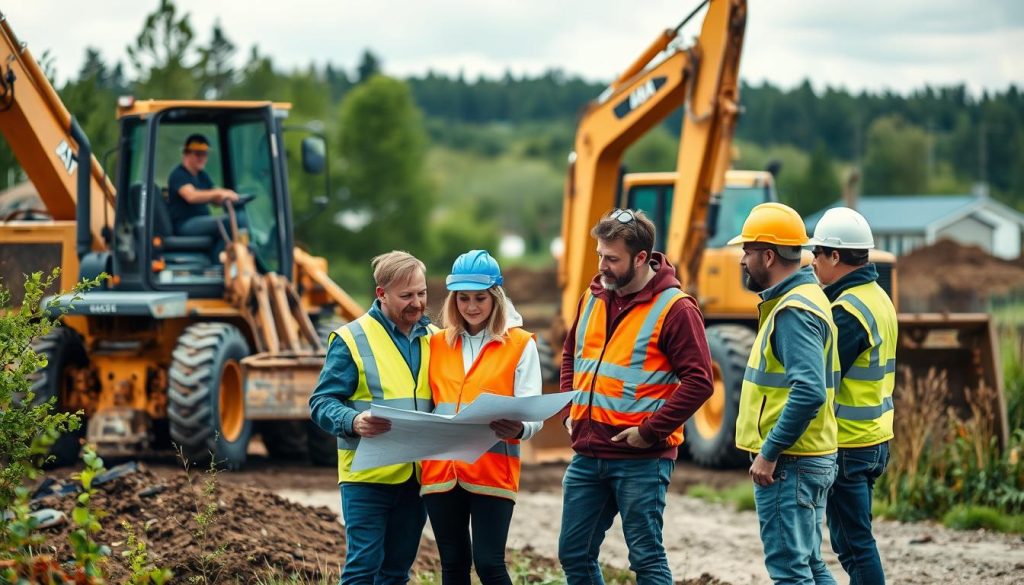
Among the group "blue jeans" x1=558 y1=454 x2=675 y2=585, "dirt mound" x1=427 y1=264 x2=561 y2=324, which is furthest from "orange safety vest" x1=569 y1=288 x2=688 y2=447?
"dirt mound" x1=427 y1=264 x2=561 y2=324

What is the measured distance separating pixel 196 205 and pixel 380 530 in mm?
7242

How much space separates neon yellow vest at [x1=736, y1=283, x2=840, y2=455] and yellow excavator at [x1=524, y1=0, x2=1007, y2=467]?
249 inches

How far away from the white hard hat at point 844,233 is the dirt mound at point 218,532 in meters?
2.83

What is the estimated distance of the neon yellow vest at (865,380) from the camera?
5945 mm

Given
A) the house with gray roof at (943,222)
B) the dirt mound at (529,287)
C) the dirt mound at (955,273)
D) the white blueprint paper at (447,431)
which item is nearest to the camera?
the white blueprint paper at (447,431)

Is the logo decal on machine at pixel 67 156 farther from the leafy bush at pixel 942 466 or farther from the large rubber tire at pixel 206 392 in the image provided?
the leafy bush at pixel 942 466

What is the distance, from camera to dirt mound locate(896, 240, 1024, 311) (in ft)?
131

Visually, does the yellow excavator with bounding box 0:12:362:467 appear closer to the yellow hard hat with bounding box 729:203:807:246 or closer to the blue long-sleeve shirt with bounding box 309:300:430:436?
the blue long-sleeve shirt with bounding box 309:300:430:436

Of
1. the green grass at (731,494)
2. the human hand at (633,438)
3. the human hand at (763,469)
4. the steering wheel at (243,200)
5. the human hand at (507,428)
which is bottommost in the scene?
the green grass at (731,494)

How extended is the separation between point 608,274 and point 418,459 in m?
1.01

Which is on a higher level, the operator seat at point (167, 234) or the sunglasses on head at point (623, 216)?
the operator seat at point (167, 234)

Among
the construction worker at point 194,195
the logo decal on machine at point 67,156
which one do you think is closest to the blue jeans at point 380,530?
the construction worker at point 194,195

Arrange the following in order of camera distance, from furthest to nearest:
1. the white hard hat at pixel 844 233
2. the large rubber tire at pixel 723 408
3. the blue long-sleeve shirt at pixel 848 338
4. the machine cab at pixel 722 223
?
the machine cab at pixel 722 223 < the large rubber tire at pixel 723 408 < the white hard hat at pixel 844 233 < the blue long-sleeve shirt at pixel 848 338

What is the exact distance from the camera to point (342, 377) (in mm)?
5535
